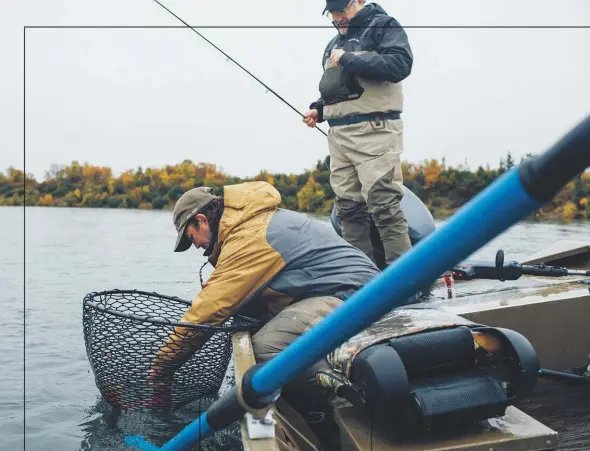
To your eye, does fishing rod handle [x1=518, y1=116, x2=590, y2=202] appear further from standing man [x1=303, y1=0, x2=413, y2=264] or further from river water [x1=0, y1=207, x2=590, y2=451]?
standing man [x1=303, y1=0, x2=413, y2=264]

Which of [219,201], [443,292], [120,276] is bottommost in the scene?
[120,276]

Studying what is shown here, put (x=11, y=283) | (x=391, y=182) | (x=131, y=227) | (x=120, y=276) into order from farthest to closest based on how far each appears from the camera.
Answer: (x=131, y=227) → (x=120, y=276) → (x=11, y=283) → (x=391, y=182)

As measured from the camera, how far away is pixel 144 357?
9.84 feet

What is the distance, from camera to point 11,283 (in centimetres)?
914

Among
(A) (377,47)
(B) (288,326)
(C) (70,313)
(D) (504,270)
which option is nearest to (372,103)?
(A) (377,47)

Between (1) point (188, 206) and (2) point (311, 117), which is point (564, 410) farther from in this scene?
(2) point (311, 117)

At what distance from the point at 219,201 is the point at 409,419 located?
5.03 ft

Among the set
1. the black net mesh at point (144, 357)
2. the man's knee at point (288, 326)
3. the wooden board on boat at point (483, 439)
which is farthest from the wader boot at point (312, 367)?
the wooden board on boat at point (483, 439)

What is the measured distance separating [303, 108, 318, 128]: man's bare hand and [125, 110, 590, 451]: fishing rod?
9.55 feet

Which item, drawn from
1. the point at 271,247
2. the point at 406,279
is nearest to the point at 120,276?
the point at 271,247

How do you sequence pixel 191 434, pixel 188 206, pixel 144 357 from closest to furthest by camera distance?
pixel 191 434
pixel 144 357
pixel 188 206

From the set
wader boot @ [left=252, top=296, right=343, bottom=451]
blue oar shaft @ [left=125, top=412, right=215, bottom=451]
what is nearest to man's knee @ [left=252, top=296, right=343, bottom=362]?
wader boot @ [left=252, top=296, right=343, bottom=451]

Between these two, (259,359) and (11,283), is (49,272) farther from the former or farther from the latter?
(259,359)

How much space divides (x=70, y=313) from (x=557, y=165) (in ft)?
20.6
